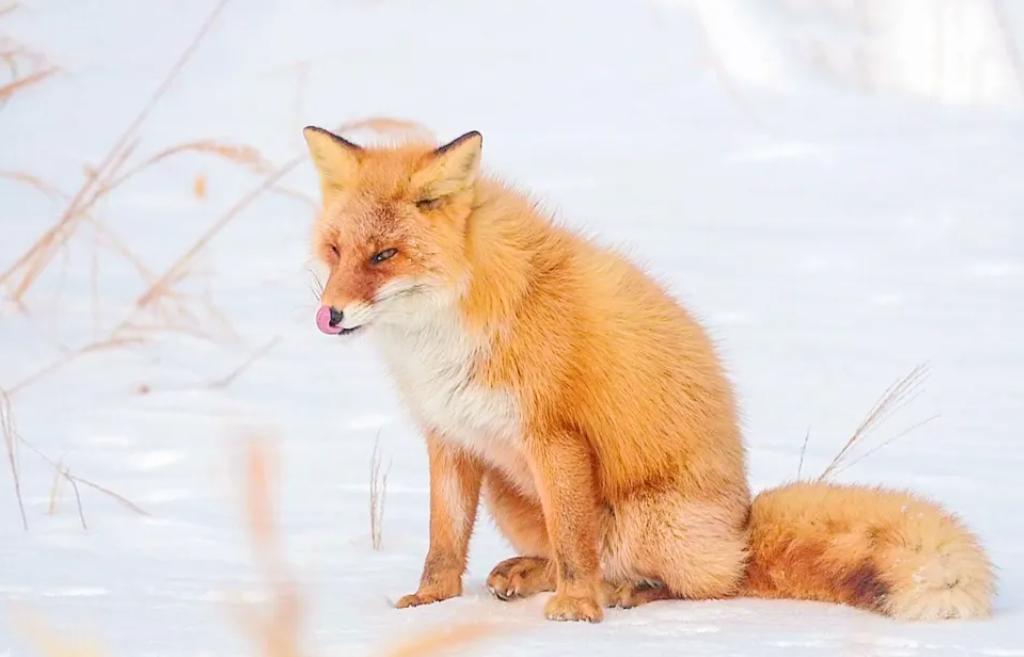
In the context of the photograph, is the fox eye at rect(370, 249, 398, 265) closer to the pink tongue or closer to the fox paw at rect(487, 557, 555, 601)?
the pink tongue

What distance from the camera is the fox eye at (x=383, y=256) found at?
3137mm

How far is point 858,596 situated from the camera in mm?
3084

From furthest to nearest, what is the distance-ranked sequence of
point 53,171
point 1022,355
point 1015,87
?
1. point 1015,87
2. point 53,171
3. point 1022,355

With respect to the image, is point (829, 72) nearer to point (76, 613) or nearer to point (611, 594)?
point (611, 594)

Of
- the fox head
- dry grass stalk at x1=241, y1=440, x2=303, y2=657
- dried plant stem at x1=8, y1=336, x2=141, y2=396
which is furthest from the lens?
dried plant stem at x1=8, y1=336, x2=141, y2=396

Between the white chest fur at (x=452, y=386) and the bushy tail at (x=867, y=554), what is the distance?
0.59m

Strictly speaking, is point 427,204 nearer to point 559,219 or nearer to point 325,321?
point 325,321

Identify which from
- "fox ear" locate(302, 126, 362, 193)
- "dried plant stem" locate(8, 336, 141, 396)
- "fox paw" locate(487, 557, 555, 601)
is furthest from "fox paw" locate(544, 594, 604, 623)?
"dried plant stem" locate(8, 336, 141, 396)

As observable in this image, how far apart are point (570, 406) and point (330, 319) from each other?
58 centimetres

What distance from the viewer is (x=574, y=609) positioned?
3.13 m

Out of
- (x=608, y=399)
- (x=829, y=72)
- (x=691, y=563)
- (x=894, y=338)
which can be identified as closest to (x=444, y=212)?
(x=608, y=399)

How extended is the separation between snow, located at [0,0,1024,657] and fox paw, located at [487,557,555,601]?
122mm

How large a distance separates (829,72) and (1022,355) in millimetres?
4089

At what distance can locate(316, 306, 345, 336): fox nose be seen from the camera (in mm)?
2992
